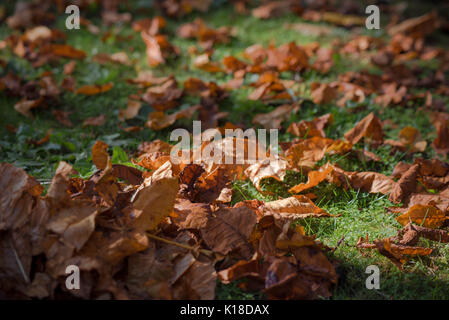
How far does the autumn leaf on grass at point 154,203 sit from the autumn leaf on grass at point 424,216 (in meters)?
0.95

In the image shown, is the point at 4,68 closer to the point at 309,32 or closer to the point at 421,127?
the point at 309,32

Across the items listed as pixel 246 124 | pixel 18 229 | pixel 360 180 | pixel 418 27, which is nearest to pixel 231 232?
pixel 18 229

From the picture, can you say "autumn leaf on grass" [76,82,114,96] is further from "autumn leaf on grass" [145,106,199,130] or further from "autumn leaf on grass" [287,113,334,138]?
"autumn leaf on grass" [287,113,334,138]

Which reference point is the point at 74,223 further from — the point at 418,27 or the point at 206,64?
the point at 418,27

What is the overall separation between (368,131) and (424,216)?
2.43 ft

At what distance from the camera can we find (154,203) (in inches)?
55.2

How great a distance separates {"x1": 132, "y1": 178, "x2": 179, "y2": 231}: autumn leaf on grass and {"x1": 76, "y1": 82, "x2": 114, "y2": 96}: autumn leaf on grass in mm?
1607

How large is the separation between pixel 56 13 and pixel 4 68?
1.26 meters

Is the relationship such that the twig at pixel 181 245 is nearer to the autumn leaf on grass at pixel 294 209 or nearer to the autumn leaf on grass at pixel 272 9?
the autumn leaf on grass at pixel 294 209

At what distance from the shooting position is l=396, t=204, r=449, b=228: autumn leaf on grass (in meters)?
1.70

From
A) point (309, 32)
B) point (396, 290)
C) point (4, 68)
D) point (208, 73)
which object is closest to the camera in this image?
point (396, 290)

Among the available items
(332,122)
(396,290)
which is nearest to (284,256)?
(396,290)

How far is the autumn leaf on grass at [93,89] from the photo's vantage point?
9.22 ft
